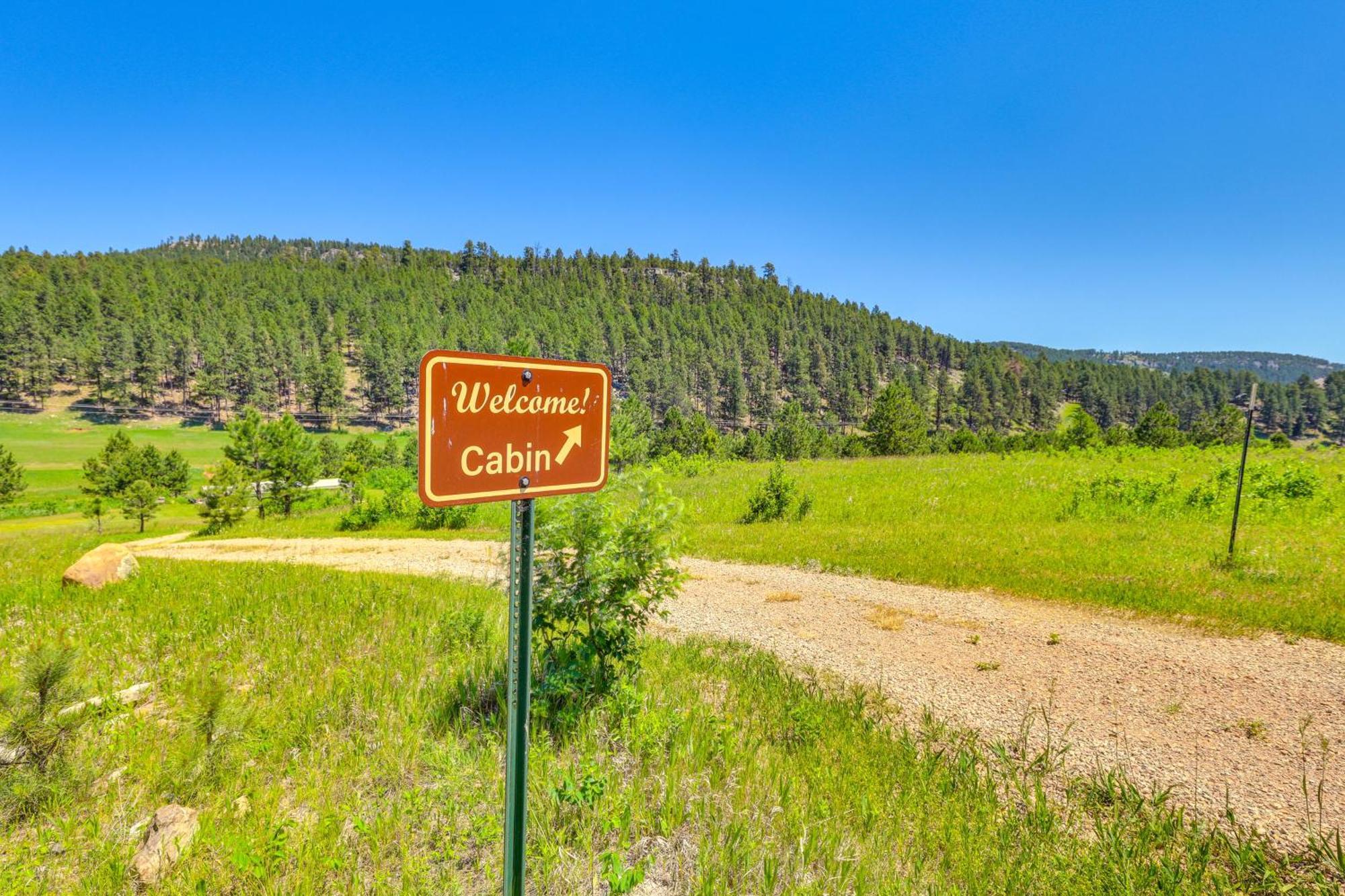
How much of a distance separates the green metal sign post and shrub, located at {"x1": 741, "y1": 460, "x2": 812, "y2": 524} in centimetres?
1641

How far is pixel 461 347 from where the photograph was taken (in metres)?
132

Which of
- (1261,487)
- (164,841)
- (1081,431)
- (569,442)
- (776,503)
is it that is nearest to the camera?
(569,442)

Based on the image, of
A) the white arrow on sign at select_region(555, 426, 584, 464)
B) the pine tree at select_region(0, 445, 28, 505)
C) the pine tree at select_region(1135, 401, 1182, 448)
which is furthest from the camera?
the pine tree at select_region(1135, 401, 1182, 448)

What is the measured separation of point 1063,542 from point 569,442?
1487 centimetres

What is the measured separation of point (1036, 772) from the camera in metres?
4.81

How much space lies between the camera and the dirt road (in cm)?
501

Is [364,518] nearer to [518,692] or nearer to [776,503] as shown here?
[776,503]

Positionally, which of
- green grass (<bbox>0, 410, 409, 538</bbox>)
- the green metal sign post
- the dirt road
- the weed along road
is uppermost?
the weed along road

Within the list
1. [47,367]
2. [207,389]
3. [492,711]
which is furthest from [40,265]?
[492,711]

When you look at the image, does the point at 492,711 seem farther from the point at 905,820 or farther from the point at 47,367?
the point at 47,367

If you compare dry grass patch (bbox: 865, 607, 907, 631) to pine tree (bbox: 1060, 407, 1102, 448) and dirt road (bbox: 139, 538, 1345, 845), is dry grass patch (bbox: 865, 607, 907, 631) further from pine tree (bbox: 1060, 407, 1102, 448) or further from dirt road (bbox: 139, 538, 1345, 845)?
pine tree (bbox: 1060, 407, 1102, 448)

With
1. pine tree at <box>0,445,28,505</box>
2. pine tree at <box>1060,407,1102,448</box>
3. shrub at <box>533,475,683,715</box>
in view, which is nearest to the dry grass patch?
shrub at <box>533,475,683,715</box>

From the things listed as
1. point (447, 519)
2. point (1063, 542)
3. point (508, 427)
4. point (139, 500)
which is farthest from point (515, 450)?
point (139, 500)

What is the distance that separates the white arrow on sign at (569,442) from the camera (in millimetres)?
2369
